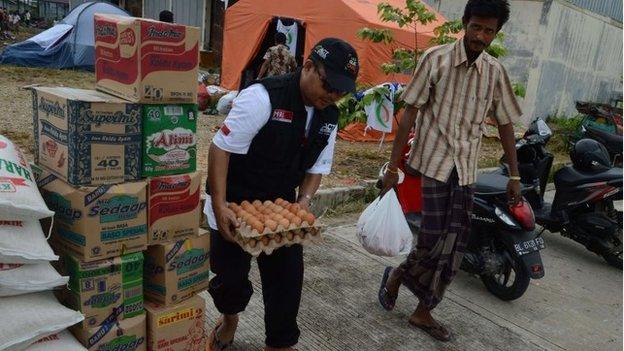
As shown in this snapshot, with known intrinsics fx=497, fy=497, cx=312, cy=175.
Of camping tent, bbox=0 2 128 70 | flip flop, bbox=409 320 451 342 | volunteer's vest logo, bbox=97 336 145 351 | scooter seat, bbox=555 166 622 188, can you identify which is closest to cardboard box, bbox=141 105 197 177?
volunteer's vest logo, bbox=97 336 145 351

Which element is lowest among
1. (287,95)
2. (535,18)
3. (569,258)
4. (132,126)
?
(569,258)

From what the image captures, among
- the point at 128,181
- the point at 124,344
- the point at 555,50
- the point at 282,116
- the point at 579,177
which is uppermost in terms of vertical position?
the point at 555,50

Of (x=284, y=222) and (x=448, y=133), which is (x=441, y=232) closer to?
(x=448, y=133)

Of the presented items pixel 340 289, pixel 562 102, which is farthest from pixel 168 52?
pixel 562 102

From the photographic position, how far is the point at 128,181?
2.12 m

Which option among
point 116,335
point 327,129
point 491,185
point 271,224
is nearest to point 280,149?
point 327,129

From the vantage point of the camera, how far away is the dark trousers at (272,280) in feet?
7.89

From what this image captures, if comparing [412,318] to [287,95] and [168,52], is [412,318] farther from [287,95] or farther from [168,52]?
[168,52]

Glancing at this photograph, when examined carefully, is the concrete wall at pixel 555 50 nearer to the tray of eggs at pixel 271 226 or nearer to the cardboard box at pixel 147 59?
the tray of eggs at pixel 271 226

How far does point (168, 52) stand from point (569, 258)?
438 cm

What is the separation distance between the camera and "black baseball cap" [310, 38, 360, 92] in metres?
2.08

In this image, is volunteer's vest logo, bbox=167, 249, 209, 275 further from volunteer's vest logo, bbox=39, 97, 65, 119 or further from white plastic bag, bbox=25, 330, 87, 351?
volunteer's vest logo, bbox=39, 97, 65, 119

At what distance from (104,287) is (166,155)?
2.00 feet

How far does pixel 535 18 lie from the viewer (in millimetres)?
10586
